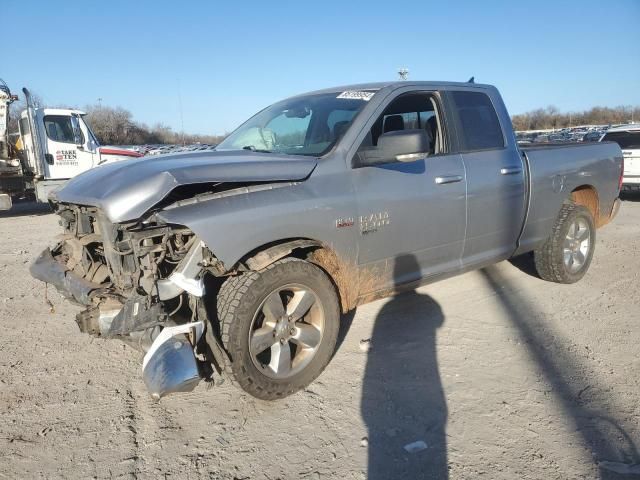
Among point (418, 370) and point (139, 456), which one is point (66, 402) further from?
point (418, 370)

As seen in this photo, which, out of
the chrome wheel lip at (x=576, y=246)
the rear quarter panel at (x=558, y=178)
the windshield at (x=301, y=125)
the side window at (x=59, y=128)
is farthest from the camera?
the side window at (x=59, y=128)

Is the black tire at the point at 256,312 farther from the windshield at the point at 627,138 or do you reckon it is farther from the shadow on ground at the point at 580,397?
the windshield at the point at 627,138

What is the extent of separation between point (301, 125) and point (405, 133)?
1021mm

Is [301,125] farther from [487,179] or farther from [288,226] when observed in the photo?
[487,179]

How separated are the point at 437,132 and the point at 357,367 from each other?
6.71 ft

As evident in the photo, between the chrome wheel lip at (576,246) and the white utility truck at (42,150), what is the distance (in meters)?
11.4

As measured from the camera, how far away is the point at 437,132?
4062mm

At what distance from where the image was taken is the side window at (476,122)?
162 inches

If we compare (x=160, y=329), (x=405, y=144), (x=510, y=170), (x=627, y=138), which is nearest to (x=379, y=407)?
(x=160, y=329)

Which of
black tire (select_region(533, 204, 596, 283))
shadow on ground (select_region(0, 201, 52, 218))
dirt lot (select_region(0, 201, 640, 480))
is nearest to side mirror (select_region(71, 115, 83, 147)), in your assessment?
shadow on ground (select_region(0, 201, 52, 218))

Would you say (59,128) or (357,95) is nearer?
(357,95)

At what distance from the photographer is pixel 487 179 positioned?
406cm

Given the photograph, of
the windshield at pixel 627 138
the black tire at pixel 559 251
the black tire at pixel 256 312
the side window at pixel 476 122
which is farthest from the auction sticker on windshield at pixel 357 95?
the windshield at pixel 627 138

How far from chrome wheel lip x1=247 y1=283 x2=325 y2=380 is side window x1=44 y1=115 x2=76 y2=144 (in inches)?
465
